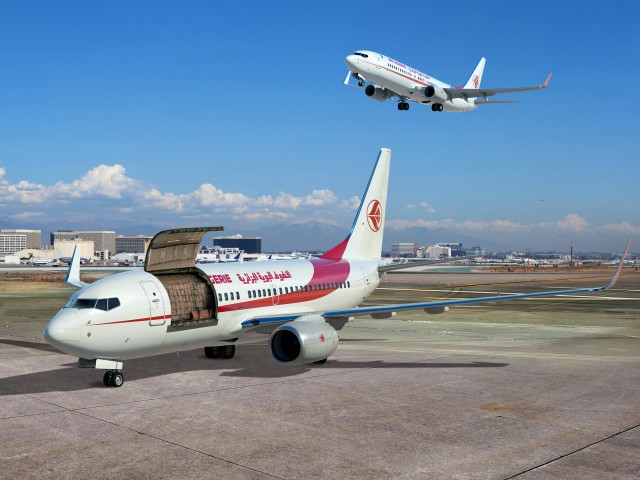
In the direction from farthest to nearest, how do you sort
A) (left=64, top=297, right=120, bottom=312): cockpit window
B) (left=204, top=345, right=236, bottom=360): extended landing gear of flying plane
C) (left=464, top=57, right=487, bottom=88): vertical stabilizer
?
(left=464, top=57, right=487, bottom=88): vertical stabilizer → (left=204, top=345, right=236, bottom=360): extended landing gear of flying plane → (left=64, top=297, right=120, bottom=312): cockpit window

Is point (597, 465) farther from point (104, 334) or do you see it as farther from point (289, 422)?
point (104, 334)

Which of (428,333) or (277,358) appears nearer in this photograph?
(277,358)

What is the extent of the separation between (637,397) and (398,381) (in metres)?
7.28

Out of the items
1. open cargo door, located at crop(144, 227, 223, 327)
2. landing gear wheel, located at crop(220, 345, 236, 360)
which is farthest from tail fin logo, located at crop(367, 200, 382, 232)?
open cargo door, located at crop(144, 227, 223, 327)

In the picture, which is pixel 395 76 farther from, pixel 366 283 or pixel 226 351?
pixel 226 351

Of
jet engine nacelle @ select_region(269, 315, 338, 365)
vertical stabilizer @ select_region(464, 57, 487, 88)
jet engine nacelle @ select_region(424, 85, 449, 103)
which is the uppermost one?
vertical stabilizer @ select_region(464, 57, 487, 88)

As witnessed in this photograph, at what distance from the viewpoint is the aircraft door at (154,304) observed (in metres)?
20.4

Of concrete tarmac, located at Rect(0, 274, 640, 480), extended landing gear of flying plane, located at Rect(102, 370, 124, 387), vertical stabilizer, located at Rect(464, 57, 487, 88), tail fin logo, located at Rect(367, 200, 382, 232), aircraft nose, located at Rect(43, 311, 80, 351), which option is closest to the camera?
concrete tarmac, located at Rect(0, 274, 640, 480)

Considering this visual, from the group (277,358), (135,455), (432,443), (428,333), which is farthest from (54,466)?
(428,333)

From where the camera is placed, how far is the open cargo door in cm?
2153

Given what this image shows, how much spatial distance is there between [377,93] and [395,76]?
433 cm

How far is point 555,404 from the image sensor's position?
18062 millimetres

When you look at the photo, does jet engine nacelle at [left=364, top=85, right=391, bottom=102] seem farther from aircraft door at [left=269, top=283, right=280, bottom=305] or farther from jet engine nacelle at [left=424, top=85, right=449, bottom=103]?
aircraft door at [left=269, top=283, right=280, bottom=305]

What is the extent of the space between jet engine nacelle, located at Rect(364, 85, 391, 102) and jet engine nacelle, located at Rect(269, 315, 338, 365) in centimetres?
5463
